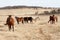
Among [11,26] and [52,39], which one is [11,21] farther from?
[52,39]

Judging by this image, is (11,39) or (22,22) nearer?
(11,39)

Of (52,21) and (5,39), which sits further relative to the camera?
(52,21)

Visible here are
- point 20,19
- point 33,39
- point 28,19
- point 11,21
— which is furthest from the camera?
point 28,19

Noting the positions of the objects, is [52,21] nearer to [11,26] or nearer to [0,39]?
[11,26]

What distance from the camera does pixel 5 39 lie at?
49.9 feet

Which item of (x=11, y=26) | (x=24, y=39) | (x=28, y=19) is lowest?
(x=28, y=19)

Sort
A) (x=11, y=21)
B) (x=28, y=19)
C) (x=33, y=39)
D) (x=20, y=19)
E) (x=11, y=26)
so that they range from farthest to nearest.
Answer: (x=28, y=19) < (x=20, y=19) < (x=11, y=26) < (x=11, y=21) < (x=33, y=39)

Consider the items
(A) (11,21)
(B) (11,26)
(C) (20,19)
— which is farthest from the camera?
(C) (20,19)

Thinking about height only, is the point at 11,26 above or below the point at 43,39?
below

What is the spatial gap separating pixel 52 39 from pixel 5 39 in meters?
3.09

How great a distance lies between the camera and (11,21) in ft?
64.1

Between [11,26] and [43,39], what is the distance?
6.97m

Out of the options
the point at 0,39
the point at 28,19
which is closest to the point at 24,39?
the point at 0,39

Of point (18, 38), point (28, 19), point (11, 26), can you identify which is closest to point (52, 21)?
point (28, 19)
